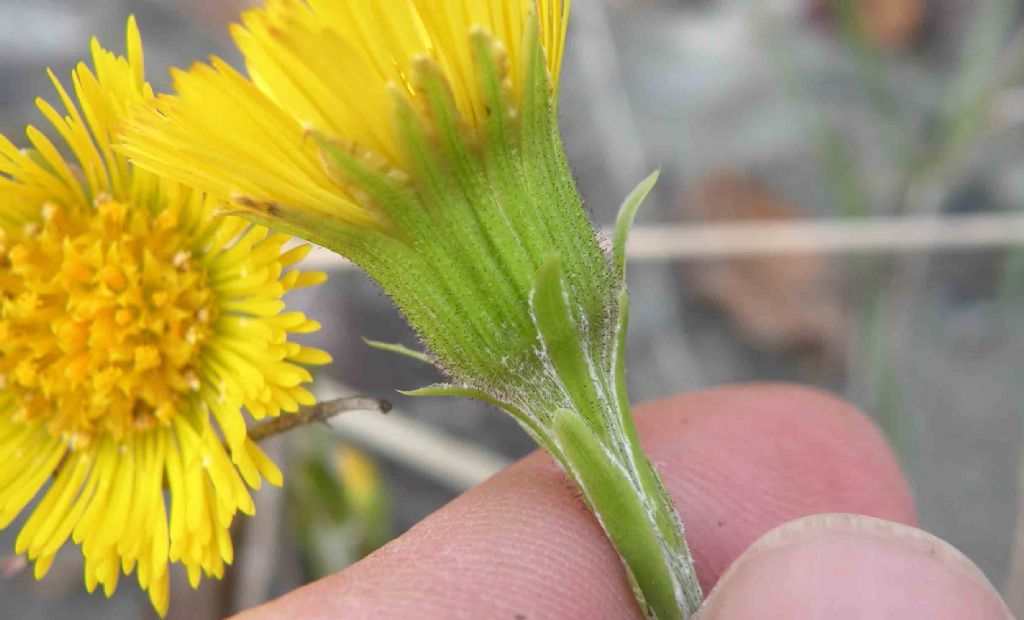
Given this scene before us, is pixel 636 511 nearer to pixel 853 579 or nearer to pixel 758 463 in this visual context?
pixel 853 579

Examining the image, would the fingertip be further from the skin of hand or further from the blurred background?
the blurred background

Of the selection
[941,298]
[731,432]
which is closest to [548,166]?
[731,432]

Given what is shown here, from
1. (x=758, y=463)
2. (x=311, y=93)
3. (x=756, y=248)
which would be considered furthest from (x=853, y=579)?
(x=756, y=248)

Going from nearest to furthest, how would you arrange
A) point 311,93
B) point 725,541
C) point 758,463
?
point 311,93 → point 725,541 → point 758,463

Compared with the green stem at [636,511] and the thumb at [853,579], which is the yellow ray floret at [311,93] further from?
the thumb at [853,579]

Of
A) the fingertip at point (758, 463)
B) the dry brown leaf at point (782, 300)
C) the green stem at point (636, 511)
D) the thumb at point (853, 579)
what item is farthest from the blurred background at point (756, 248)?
the thumb at point (853, 579)

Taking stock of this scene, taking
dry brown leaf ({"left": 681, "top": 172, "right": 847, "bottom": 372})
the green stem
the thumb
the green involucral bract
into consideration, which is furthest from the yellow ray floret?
dry brown leaf ({"left": 681, "top": 172, "right": 847, "bottom": 372})

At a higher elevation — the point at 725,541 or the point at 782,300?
the point at 725,541
